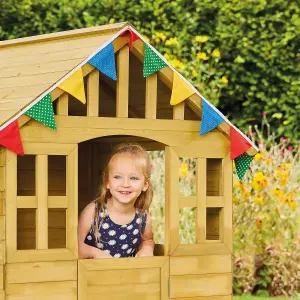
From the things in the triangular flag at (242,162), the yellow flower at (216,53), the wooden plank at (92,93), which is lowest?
the triangular flag at (242,162)

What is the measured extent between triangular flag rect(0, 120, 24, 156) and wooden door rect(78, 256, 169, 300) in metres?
0.77

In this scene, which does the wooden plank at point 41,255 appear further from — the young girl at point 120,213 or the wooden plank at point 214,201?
the wooden plank at point 214,201

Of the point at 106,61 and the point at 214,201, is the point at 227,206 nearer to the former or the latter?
the point at 214,201

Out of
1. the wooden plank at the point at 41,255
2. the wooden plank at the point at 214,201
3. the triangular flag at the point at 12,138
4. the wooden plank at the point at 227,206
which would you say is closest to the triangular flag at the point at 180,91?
the wooden plank at the point at 227,206

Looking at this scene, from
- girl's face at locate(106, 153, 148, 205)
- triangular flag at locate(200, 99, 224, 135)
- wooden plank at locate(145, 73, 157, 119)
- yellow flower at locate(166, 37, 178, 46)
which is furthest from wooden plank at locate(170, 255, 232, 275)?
yellow flower at locate(166, 37, 178, 46)

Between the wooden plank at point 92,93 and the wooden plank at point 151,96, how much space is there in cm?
34

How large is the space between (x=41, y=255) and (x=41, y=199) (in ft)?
1.03

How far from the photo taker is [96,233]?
5.73 meters

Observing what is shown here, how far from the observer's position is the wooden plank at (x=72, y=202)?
205 inches

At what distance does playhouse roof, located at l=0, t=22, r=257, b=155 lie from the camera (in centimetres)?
515

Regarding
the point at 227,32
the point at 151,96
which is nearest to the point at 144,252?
the point at 151,96

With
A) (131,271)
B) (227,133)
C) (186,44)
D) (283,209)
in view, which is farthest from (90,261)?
(186,44)

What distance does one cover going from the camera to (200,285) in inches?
222

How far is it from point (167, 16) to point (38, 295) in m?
6.57
